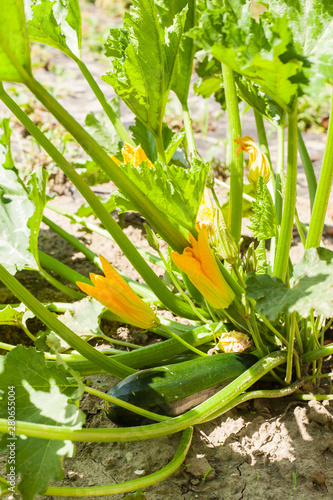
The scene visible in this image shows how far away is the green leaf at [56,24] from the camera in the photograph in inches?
51.3

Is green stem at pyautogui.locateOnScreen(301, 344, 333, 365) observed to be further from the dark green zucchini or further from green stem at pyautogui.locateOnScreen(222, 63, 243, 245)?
green stem at pyautogui.locateOnScreen(222, 63, 243, 245)

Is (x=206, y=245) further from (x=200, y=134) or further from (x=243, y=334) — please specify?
(x=200, y=134)

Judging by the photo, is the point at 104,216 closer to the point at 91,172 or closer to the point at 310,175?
the point at 310,175

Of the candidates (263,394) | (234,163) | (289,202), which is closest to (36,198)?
(234,163)

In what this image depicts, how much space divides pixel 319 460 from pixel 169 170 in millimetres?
802

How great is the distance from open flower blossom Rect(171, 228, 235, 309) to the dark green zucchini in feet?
0.78

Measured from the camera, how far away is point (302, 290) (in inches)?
40.1

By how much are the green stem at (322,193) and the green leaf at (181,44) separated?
726 millimetres

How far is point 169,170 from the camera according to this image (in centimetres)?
112

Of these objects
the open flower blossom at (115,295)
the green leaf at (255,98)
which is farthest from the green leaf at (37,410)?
the green leaf at (255,98)

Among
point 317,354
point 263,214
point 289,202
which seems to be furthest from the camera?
point 317,354

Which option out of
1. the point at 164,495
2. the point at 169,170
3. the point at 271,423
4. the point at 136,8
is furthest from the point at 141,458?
the point at 136,8

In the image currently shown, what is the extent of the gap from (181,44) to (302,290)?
104cm

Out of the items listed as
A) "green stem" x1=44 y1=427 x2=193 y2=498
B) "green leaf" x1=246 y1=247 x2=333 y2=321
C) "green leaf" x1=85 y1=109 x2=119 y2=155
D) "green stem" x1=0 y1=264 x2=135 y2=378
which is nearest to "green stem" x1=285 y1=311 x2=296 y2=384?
"green leaf" x1=246 y1=247 x2=333 y2=321
